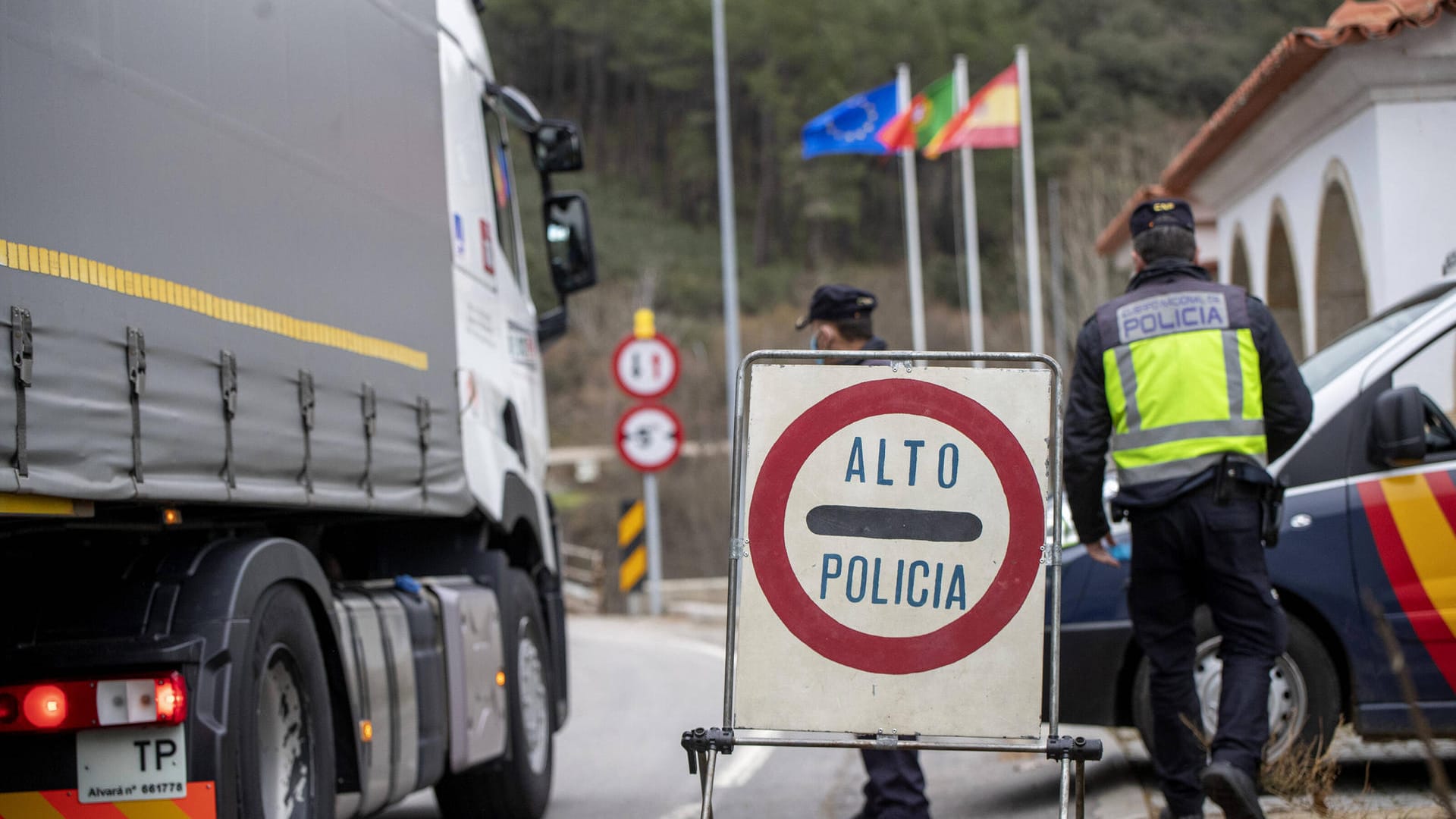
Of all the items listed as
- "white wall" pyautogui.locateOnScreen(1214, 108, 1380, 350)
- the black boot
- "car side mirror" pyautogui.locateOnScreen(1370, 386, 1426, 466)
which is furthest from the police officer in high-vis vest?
"white wall" pyautogui.locateOnScreen(1214, 108, 1380, 350)

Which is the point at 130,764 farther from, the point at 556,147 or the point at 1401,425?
the point at 556,147

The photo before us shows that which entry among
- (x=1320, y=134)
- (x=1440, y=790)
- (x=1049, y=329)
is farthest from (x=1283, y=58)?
(x=1049, y=329)

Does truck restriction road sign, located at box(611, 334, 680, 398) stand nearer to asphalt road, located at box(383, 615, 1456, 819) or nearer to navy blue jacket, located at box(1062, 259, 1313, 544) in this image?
asphalt road, located at box(383, 615, 1456, 819)

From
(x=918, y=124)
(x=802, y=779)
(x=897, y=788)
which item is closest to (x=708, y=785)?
(x=897, y=788)

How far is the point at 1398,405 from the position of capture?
5.82 metres

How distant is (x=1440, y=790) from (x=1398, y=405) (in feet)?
13.0

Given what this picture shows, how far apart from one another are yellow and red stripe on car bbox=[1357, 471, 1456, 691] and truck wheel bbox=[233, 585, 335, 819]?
3716mm

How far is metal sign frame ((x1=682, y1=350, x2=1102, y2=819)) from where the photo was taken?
160 inches

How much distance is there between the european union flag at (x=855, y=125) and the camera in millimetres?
31375

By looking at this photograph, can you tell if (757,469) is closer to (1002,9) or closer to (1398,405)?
(1398,405)

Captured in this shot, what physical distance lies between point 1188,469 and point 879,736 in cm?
163

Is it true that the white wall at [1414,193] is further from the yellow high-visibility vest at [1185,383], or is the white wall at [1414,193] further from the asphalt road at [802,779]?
the yellow high-visibility vest at [1185,383]

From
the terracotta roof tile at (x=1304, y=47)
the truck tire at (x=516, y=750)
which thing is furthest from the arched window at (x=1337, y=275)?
the truck tire at (x=516, y=750)

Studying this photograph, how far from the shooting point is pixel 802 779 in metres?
8.19
